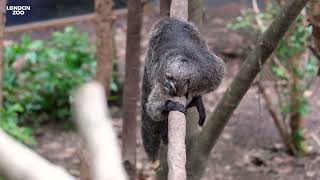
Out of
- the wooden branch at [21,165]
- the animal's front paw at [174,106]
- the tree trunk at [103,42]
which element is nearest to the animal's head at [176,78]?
the animal's front paw at [174,106]

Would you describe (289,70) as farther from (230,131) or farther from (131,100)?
(131,100)

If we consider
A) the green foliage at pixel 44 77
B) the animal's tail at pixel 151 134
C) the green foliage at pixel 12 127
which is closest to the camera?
the animal's tail at pixel 151 134

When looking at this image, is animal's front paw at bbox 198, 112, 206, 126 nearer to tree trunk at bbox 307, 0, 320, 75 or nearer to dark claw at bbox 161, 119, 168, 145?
dark claw at bbox 161, 119, 168, 145

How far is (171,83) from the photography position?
2.66 meters

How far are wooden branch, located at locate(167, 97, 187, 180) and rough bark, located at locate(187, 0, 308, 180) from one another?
858 mm

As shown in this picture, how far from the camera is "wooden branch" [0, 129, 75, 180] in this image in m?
0.60

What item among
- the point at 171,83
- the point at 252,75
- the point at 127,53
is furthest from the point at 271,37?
the point at 127,53

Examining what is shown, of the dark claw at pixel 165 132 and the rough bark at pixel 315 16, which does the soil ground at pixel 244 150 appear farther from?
→ the dark claw at pixel 165 132

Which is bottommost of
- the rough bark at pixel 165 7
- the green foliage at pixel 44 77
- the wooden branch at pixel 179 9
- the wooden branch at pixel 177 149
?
the green foliage at pixel 44 77

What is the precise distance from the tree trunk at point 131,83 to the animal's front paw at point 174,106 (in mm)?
1506

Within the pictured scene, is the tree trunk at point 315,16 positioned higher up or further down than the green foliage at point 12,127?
higher up

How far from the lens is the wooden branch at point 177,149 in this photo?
5.51 ft

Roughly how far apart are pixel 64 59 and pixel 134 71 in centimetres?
212

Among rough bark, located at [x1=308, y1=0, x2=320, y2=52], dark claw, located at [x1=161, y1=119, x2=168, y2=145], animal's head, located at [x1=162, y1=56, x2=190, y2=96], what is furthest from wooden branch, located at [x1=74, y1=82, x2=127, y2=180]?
rough bark, located at [x1=308, y1=0, x2=320, y2=52]
